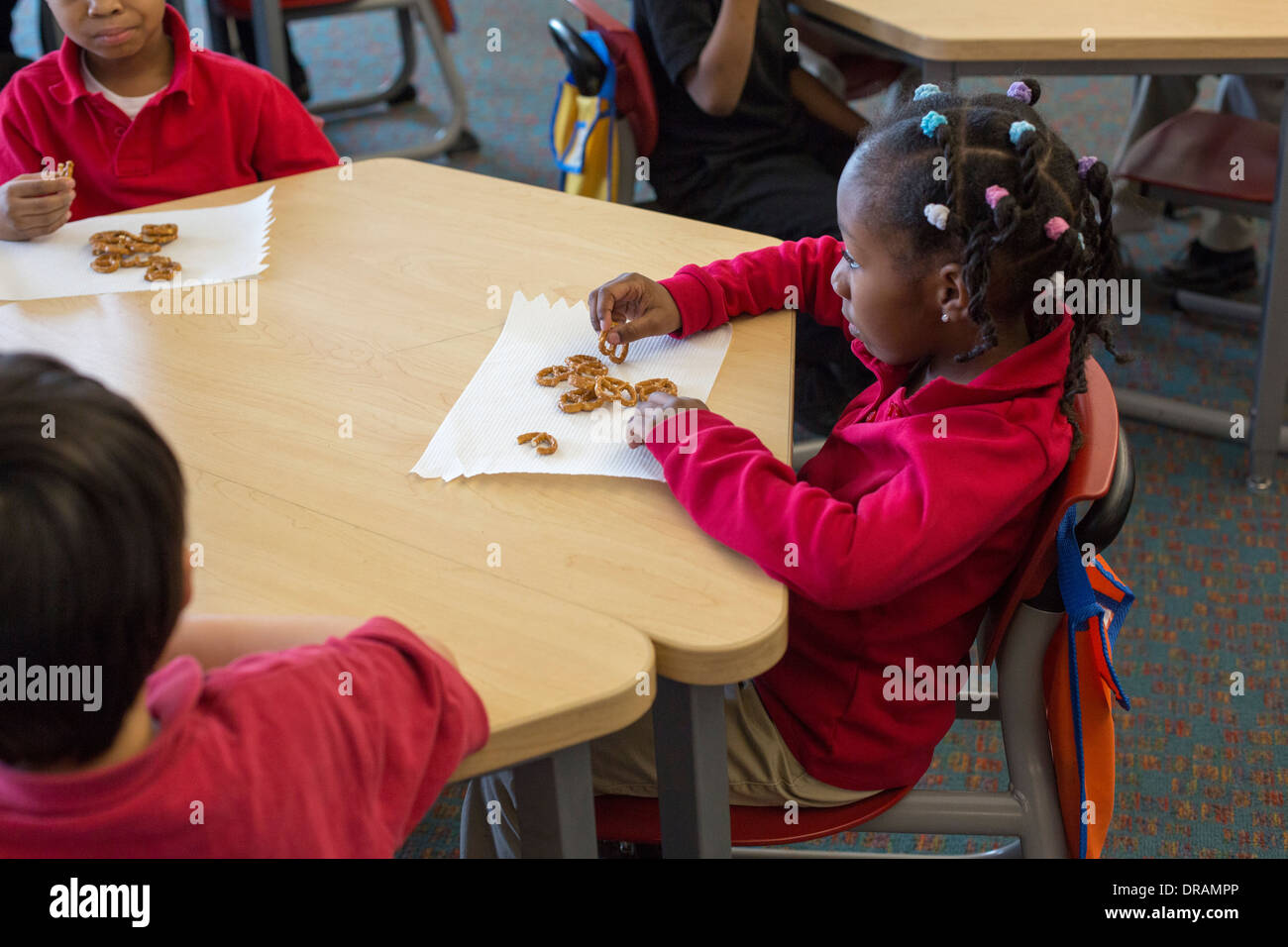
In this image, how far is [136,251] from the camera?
4.57ft

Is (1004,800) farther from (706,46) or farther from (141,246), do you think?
(706,46)

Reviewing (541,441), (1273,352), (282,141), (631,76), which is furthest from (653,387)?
(1273,352)

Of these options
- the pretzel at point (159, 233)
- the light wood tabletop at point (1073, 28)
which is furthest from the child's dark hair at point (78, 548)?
the light wood tabletop at point (1073, 28)

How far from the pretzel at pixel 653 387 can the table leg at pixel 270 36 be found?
2361 mm

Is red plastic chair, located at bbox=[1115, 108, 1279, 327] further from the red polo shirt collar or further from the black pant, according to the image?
the red polo shirt collar

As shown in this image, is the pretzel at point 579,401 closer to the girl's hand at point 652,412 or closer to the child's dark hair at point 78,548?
the girl's hand at point 652,412

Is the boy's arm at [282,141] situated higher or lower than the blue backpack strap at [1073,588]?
higher

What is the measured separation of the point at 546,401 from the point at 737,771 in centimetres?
38

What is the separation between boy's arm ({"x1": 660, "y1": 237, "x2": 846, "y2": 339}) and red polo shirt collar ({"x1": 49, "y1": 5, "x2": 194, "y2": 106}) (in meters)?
0.86

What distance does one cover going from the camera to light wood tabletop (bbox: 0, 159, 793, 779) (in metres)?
0.82

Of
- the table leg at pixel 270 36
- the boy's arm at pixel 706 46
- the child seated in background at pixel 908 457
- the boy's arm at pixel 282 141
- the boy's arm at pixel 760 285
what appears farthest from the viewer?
the table leg at pixel 270 36

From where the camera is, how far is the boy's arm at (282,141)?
1.76m
